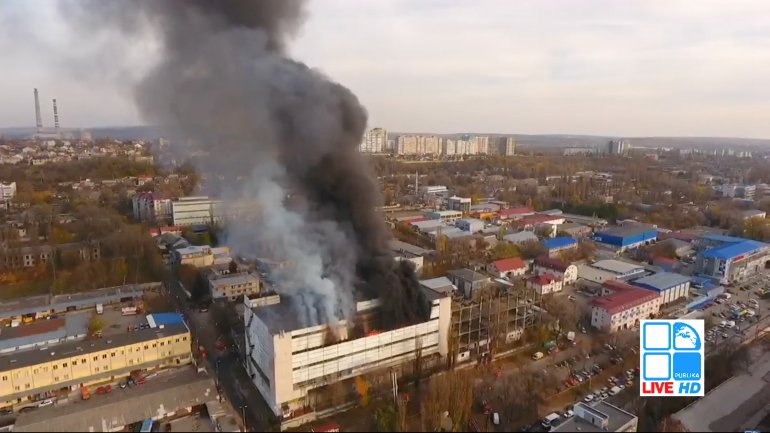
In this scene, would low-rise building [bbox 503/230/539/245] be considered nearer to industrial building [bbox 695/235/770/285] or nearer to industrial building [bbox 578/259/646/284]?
industrial building [bbox 578/259/646/284]

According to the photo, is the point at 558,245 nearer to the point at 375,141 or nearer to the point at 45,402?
the point at 45,402

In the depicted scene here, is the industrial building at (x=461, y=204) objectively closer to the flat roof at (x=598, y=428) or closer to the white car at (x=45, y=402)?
the flat roof at (x=598, y=428)

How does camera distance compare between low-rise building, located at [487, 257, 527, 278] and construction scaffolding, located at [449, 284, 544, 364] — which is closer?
construction scaffolding, located at [449, 284, 544, 364]

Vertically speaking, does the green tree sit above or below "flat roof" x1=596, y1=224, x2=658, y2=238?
below

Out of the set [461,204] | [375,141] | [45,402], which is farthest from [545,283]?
[375,141]

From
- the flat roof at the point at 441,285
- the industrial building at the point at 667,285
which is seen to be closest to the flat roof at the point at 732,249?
the industrial building at the point at 667,285

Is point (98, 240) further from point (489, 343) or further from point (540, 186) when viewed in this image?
point (540, 186)

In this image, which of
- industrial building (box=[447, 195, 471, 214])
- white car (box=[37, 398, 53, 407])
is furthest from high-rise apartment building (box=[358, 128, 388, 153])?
white car (box=[37, 398, 53, 407])
